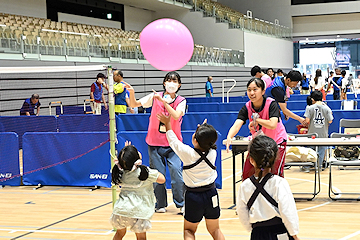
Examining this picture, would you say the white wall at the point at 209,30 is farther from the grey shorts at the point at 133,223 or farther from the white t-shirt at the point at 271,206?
the white t-shirt at the point at 271,206

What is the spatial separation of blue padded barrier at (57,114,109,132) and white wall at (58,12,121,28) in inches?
551

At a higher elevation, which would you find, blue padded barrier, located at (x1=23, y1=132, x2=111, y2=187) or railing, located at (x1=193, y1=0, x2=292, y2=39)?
railing, located at (x1=193, y1=0, x2=292, y2=39)

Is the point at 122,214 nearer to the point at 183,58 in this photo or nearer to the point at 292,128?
the point at 183,58

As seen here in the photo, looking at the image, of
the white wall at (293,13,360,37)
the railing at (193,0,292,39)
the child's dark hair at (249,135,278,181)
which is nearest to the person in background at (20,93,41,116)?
the child's dark hair at (249,135,278,181)

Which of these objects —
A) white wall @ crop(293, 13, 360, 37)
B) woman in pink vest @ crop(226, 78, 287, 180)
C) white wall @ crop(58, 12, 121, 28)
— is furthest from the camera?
white wall @ crop(293, 13, 360, 37)

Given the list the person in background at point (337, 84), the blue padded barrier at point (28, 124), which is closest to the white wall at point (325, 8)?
the person in background at point (337, 84)

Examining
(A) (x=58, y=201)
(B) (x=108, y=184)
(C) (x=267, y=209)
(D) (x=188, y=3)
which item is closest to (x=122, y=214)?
(C) (x=267, y=209)

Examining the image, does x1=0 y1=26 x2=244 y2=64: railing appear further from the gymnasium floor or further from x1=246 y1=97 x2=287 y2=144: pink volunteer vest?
x1=246 y1=97 x2=287 y2=144: pink volunteer vest

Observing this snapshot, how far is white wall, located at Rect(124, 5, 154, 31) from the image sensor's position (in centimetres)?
2980

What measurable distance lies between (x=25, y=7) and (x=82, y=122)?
12729mm

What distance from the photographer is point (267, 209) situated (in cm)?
300

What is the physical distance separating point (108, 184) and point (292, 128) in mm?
5364

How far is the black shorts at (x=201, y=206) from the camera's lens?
415 centimetres

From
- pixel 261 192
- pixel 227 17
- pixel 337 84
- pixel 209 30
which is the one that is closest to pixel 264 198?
pixel 261 192
